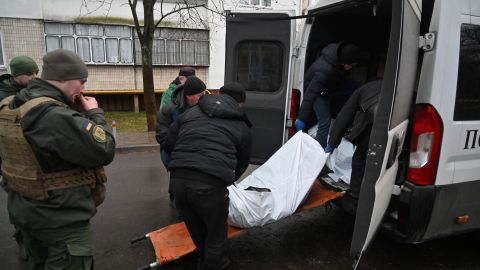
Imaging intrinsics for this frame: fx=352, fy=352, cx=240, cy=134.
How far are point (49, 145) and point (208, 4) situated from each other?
1299 centimetres

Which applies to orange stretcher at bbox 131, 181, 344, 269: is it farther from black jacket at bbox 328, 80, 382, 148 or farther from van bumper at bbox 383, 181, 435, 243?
van bumper at bbox 383, 181, 435, 243

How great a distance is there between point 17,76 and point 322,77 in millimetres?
2943

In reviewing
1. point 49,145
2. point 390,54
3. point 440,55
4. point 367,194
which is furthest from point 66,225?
point 440,55

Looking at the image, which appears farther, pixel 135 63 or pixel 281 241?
pixel 135 63

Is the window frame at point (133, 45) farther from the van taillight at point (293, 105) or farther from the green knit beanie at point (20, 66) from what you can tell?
the van taillight at point (293, 105)

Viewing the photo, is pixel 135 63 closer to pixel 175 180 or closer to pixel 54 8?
pixel 54 8

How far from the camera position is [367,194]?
2201 millimetres

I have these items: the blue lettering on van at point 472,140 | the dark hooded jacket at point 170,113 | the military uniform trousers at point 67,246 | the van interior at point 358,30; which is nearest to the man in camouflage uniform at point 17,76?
the dark hooded jacket at point 170,113

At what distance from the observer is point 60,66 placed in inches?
76.4

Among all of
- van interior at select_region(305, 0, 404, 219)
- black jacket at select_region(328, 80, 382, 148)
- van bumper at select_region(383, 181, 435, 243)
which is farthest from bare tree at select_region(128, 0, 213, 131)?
van bumper at select_region(383, 181, 435, 243)

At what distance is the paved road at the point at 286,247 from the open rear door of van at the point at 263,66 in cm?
103

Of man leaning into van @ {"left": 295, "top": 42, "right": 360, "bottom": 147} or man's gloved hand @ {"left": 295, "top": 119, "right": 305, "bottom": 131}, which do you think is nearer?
man leaning into van @ {"left": 295, "top": 42, "right": 360, "bottom": 147}

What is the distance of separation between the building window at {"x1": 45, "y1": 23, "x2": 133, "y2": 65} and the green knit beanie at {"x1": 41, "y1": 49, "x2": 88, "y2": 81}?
1181cm

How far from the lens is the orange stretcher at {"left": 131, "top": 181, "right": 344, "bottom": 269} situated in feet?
9.29
